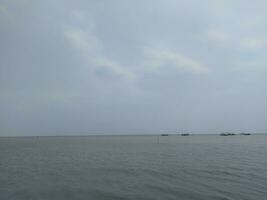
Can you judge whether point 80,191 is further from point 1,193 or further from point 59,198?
point 1,193

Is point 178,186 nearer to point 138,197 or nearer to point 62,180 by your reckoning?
point 138,197

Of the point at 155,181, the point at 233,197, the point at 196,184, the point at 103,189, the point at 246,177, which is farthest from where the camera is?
the point at 246,177

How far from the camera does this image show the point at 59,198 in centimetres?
2016

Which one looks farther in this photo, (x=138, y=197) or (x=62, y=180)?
(x=62, y=180)

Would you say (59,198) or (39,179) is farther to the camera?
(39,179)

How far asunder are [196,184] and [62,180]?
14.2 m

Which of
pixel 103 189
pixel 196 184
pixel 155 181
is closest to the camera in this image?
pixel 103 189

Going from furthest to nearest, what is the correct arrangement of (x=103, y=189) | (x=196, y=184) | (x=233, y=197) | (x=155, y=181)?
(x=155, y=181) < (x=196, y=184) < (x=103, y=189) < (x=233, y=197)

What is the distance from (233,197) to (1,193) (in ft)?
64.0

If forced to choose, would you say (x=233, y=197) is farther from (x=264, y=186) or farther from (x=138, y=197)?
(x=138, y=197)

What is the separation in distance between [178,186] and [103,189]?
7175mm

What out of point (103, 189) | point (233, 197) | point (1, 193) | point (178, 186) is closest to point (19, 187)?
point (1, 193)

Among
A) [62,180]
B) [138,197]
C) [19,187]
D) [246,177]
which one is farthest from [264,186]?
[19,187]

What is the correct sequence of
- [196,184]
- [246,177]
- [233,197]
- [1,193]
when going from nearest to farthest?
[233,197] < [1,193] < [196,184] < [246,177]
